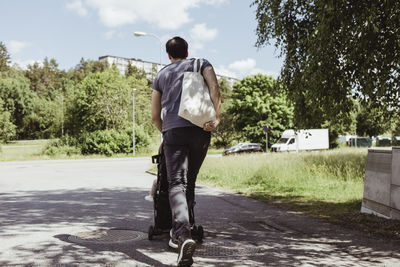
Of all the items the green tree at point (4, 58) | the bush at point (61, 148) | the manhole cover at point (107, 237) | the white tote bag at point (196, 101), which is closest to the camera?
the white tote bag at point (196, 101)

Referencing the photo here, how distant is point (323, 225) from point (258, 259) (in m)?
2.08

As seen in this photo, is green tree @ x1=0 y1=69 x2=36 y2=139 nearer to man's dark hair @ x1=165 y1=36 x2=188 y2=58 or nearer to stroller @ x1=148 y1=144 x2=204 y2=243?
stroller @ x1=148 y1=144 x2=204 y2=243

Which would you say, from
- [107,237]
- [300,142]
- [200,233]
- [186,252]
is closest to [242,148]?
[300,142]

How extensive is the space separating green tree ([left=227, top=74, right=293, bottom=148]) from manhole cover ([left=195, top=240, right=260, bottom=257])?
1780 inches

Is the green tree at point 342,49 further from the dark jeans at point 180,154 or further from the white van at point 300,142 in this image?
the white van at point 300,142

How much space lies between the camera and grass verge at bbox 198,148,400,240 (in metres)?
5.57

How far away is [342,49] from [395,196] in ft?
7.36

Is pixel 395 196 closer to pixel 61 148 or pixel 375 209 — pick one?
pixel 375 209

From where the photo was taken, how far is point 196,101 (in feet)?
11.8

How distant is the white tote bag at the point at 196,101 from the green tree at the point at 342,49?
107 inches

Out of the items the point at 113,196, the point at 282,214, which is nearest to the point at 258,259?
the point at 282,214

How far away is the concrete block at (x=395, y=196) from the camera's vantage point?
17.2 feet

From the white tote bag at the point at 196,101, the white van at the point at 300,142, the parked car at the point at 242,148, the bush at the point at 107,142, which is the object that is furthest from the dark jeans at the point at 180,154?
the bush at the point at 107,142

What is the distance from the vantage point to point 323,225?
209 inches
